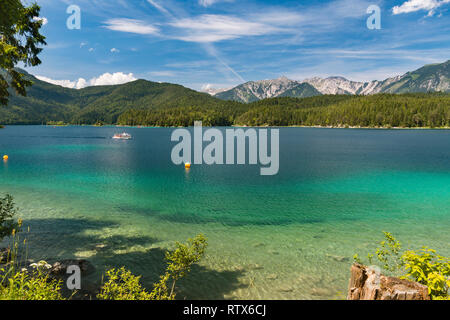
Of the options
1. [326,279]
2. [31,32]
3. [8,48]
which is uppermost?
[31,32]

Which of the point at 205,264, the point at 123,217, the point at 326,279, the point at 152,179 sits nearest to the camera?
the point at 326,279

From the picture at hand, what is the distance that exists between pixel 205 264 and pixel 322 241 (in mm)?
10072

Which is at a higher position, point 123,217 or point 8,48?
point 8,48

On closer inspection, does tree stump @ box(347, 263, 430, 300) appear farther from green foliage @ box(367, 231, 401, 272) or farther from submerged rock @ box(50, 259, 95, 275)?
submerged rock @ box(50, 259, 95, 275)

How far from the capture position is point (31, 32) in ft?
56.9

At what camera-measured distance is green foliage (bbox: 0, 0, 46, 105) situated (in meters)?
12.2

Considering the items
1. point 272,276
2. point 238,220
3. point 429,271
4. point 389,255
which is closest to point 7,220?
point 272,276

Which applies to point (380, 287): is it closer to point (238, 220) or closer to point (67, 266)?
point (67, 266)

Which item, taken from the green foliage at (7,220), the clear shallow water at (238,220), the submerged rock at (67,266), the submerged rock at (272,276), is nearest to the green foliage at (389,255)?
the clear shallow water at (238,220)

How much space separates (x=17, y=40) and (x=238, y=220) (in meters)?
22.3

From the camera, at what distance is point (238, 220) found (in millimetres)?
26328

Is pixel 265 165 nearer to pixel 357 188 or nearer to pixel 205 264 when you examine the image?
pixel 357 188

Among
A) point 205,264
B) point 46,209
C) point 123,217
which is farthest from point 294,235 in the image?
point 46,209

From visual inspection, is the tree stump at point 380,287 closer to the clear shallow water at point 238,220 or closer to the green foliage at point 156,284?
the green foliage at point 156,284
